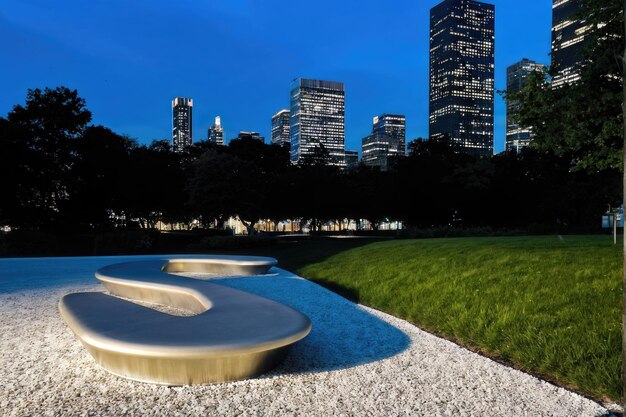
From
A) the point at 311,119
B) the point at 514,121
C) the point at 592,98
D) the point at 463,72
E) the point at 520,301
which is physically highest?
the point at 463,72

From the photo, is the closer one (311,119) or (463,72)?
(463,72)

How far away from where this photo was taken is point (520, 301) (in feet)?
19.9

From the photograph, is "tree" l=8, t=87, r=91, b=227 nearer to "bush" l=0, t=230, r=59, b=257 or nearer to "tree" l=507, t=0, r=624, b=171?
"bush" l=0, t=230, r=59, b=257

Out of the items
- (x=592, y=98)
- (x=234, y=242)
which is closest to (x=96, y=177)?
(x=234, y=242)

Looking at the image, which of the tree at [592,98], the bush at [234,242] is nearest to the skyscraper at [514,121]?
the tree at [592,98]

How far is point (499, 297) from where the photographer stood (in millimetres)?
6441

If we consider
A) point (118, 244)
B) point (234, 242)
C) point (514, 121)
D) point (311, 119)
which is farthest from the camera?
point (311, 119)

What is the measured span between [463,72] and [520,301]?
7362 inches

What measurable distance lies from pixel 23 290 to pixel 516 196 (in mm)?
38703

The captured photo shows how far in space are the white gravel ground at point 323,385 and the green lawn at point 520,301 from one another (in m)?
0.36

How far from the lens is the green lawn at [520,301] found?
4.23 metres

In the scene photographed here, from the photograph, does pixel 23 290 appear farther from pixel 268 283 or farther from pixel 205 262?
pixel 268 283

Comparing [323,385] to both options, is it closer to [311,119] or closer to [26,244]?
[26,244]

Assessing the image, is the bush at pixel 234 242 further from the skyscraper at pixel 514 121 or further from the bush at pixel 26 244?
the skyscraper at pixel 514 121
